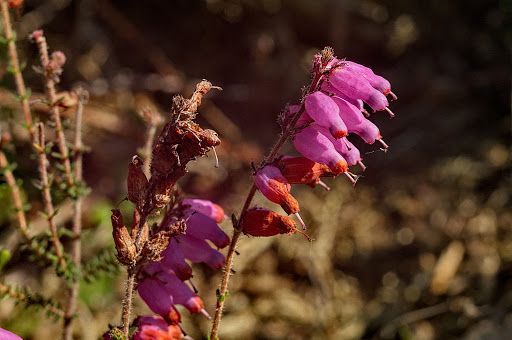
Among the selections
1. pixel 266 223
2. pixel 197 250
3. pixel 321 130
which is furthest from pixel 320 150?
pixel 197 250

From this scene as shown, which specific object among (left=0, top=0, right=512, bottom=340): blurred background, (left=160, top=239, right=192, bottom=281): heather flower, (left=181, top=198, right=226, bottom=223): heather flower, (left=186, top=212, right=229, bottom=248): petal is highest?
→ (left=0, top=0, right=512, bottom=340): blurred background

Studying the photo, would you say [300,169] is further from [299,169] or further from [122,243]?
[122,243]

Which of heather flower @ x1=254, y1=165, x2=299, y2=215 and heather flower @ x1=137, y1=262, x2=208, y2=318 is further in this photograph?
heather flower @ x1=137, y1=262, x2=208, y2=318

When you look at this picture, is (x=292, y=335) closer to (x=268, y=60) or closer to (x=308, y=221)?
(x=308, y=221)

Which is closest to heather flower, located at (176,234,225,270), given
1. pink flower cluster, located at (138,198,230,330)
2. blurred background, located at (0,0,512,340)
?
pink flower cluster, located at (138,198,230,330)

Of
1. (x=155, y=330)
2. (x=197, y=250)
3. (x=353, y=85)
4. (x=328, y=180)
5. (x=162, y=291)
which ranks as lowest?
(x=155, y=330)

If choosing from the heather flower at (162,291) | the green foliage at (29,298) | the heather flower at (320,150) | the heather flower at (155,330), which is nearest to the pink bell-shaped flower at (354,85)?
the heather flower at (320,150)

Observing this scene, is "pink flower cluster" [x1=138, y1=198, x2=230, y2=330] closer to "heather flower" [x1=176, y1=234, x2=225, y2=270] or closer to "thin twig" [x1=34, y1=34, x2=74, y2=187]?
"heather flower" [x1=176, y1=234, x2=225, y2=270]
